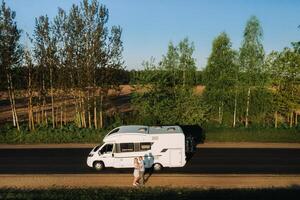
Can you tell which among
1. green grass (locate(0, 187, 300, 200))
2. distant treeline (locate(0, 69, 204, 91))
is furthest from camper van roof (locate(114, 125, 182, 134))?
distant treeline (locate(0, 69, 204, 91))

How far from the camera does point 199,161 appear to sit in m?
28.2

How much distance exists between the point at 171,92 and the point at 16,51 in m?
15.6

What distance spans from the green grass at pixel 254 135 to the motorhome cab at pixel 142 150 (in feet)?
36.8

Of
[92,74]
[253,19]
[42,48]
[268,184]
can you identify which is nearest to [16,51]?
[42,48]

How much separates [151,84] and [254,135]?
11.3 metres

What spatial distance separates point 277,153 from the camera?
103 feet

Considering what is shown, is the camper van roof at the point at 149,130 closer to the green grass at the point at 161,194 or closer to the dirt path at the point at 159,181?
the dirt path at the point at 159,181

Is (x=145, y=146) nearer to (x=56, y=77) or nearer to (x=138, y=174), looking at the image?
(x=138, y=174)

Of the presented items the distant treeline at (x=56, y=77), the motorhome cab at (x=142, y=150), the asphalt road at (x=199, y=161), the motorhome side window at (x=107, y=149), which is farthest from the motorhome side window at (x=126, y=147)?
the distant treeline at (x=56, y=77)

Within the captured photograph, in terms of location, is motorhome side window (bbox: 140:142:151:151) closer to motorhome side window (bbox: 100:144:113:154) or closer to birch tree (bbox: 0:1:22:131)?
motorhome side window (bbox: 100:144:113:154)

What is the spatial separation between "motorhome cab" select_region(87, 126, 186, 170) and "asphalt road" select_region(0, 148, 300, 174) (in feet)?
1.77

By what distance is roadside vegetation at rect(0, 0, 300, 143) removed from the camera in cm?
3850

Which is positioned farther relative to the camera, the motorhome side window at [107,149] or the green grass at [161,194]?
the motorhome side window at [107,149]

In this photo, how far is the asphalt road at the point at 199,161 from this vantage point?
2598cm
